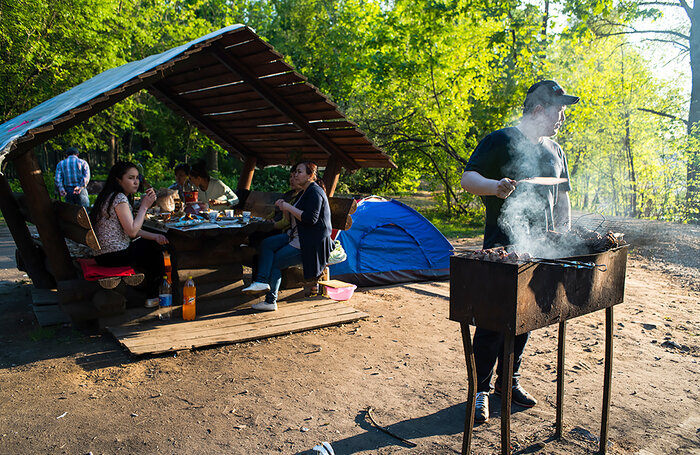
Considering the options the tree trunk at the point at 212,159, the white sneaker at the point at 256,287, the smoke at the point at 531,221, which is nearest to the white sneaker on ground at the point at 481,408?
the smoke at the point at 531,221

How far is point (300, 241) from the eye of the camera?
18.4 ft

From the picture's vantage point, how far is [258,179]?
24250 millimetres

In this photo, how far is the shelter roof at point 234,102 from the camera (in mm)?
4730

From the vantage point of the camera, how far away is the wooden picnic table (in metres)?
5.40

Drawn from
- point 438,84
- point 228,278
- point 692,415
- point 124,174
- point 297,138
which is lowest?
point 692,415

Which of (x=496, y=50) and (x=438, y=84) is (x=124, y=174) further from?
(x=496, y=50)

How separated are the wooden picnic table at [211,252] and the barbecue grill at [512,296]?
3304mm

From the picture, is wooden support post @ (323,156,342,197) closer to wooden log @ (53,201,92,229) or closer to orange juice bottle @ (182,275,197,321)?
orange juice bottle @ (182,275,197,321)

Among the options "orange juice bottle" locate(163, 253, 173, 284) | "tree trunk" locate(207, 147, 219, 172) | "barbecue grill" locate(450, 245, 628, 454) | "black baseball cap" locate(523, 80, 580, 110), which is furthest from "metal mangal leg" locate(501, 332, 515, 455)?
"tree trunk" locate(207, 147, 219, 172)

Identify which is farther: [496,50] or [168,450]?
[496,50]

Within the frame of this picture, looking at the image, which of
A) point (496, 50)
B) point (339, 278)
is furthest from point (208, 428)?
point (496, 50)

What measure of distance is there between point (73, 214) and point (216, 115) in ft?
12.5

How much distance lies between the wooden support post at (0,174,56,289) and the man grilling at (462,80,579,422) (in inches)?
211

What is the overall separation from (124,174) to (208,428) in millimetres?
2869
